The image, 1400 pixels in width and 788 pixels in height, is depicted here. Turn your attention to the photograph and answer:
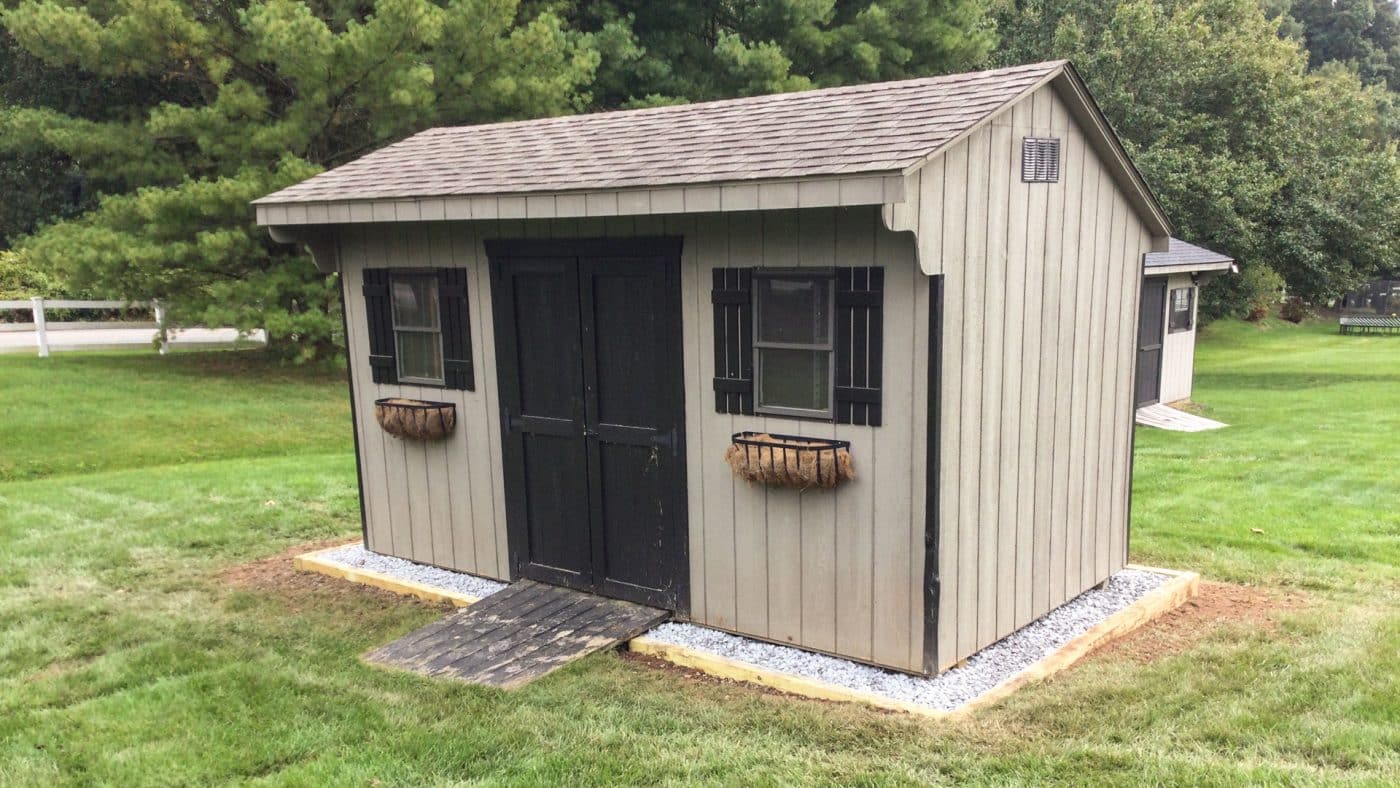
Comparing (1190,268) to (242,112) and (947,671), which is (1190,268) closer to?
(947,671)

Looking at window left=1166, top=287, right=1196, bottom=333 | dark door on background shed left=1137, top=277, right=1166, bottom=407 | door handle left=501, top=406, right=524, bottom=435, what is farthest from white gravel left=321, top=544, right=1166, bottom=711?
window left=1166, top=287, right=1196, bottom=333

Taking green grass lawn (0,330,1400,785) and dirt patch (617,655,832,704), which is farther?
dirt patch (617,655,832,704)

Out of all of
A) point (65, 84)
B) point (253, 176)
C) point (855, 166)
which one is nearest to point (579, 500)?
point (855, 166)

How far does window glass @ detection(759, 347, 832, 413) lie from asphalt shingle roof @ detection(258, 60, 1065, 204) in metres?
0.93

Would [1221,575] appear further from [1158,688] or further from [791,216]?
[791,216]

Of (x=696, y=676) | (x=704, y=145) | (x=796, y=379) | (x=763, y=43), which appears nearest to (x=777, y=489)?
(x=796, y=379)

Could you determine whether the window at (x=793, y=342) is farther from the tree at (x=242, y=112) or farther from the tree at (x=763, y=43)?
the tree at (x=763, y=43)

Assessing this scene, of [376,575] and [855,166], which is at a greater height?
[855,166]

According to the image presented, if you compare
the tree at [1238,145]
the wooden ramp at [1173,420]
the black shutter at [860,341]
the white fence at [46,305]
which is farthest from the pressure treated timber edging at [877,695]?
the tree at [1238,145]

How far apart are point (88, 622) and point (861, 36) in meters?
17.3

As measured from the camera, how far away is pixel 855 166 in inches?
164

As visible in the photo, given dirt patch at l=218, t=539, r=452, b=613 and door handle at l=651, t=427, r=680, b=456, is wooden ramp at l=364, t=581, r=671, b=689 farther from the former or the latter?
door handle at l=651, t=427, r=680, b=456

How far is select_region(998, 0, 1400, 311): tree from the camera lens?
1905 cm

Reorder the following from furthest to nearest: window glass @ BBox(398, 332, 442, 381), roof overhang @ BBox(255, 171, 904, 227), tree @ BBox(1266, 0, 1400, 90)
→ tree @ BBox(1266, 0, 1400, 90)
window glass @ BBox(398, 332, 442, 381)
roof overhang @ BBox(255, 171, 904, 227)
